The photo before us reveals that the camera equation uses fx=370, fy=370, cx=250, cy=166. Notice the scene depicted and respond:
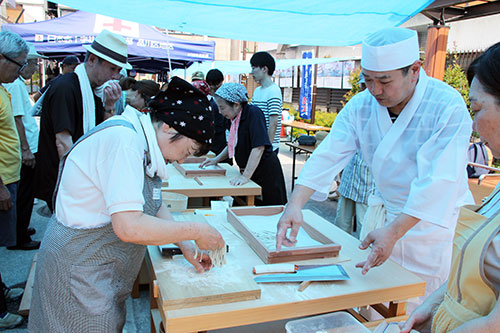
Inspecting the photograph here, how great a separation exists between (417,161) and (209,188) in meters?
1.60

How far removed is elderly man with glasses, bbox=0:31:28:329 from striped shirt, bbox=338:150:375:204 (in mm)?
2602

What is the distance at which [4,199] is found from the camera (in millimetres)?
2316

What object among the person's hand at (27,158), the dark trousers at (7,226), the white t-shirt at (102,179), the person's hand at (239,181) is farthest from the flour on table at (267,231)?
the person's hand at (27,158)

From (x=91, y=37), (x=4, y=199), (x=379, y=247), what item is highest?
(x=91, y=37)

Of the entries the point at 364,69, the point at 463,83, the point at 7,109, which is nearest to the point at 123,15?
the point at 7,109

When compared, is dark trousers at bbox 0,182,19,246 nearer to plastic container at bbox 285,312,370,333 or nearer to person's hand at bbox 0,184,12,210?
person's hand at bbox 0,184,12,210

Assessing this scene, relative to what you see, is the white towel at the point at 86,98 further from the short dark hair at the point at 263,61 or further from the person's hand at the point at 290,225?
the short dark hair at the point at 263,61

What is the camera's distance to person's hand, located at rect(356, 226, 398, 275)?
1396 mm

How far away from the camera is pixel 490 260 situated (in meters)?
0.87

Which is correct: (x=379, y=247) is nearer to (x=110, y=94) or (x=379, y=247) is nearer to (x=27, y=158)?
(x=110, y=94)

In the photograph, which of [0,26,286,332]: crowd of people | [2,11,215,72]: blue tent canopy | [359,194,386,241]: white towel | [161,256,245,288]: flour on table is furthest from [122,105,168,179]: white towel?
[2,11,215,72]: blue tent canopy

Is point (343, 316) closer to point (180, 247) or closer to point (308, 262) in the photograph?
point (308, 262)

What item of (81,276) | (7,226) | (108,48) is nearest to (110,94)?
(108,48)

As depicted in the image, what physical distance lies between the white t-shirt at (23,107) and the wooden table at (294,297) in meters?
Result: 2.45
